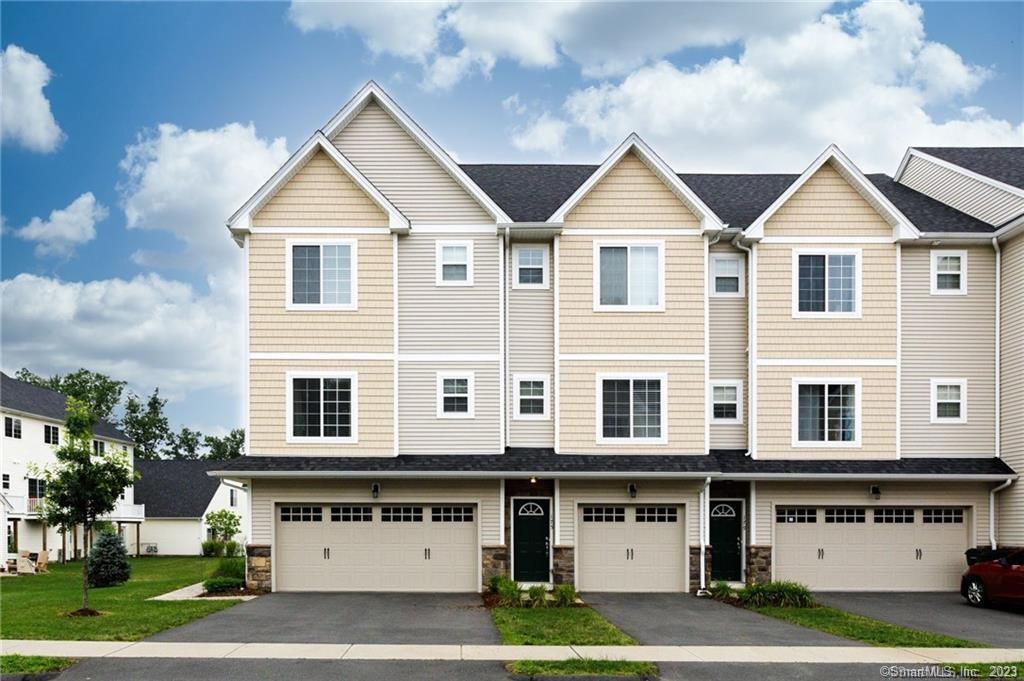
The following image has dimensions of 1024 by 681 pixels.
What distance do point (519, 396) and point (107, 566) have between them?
13284 mm

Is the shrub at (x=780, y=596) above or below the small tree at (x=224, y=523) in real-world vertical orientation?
above

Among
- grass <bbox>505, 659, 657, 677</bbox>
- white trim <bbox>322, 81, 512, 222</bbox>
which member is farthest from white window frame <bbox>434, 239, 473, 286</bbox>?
grass <bbox>505, 659, 657, 677</bbox>

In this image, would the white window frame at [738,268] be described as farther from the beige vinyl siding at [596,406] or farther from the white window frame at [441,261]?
the white window frame at [441,261]

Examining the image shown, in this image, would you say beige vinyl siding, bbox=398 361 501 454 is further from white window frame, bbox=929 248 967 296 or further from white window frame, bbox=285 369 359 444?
white window frame, bbox=929 248 967 296

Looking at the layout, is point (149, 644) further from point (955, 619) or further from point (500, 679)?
point (955, 619)

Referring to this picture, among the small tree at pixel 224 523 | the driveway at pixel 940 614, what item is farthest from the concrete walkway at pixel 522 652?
the small tree at pixel 224 523

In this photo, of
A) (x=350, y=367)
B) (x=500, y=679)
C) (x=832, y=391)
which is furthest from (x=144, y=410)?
(x=500, y=679)

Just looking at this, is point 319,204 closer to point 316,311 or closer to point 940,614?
point 316,311

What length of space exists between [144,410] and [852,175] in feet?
239

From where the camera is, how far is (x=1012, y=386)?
878 inches

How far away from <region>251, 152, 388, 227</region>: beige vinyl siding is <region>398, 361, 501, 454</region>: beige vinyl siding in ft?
12.3

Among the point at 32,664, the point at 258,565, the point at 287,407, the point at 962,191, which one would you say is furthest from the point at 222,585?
the point at 962,191

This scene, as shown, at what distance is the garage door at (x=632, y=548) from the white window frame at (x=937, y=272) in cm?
873

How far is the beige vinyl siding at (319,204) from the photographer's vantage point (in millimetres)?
21922
